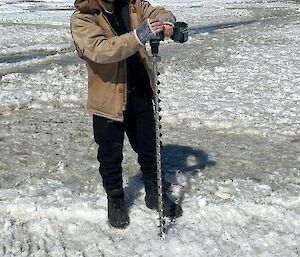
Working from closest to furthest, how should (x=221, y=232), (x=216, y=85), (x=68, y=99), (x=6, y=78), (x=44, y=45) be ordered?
(x=221, y=232) → (x=68, y=99) → (x=216, y=85) → (x=6, y=78) → (x=44, y=45)

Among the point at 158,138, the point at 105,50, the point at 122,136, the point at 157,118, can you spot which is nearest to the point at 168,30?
the point at 105,50

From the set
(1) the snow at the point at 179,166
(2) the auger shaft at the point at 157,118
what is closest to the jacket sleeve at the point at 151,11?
(2) the auger shaft at the point at 157,118

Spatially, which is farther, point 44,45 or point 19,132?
point 44,45

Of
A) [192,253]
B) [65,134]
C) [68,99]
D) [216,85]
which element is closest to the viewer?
[192,253]

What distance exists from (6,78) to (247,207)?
27.3 feet

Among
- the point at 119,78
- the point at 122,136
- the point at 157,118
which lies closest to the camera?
the point at 119,78

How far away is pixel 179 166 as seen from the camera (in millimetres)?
6430

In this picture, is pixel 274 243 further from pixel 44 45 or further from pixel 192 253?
pixel 44 45

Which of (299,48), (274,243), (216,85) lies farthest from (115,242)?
(299,48)

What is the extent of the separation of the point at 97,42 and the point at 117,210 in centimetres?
173

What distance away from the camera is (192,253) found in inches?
173

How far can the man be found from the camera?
12.6ft

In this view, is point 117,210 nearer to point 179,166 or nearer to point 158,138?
point 158,138

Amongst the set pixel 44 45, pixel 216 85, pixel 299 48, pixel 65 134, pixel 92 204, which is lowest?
pixel 44 45
